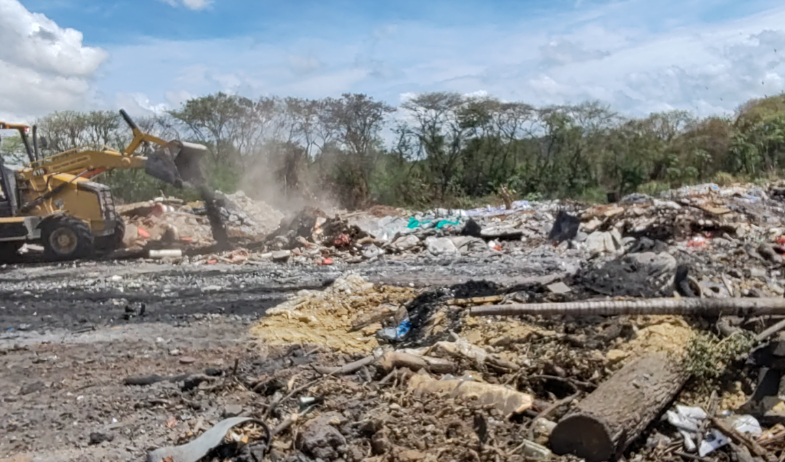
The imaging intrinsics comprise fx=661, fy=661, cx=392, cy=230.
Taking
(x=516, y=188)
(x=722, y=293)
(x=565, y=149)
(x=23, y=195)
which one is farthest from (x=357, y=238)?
(x=565, y=149)

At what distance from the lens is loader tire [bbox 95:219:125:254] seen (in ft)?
45.7

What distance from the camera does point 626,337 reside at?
532 cm

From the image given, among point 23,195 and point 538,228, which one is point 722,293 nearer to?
point 538,228

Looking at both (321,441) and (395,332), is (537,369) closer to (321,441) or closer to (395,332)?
(321,441)

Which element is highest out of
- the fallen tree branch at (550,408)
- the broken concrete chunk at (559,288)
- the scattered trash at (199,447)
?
the broken concrete chunk at (559,288)

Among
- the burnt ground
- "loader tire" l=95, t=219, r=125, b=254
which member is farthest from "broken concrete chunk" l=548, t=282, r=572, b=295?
"loader tire" l=95, t=219, r=125, b=254

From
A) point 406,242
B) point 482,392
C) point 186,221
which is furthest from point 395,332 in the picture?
point 186,221

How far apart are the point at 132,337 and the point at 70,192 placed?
762 centimetres

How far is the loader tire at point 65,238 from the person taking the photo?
1288 centimetres

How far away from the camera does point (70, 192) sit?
13.2 meters

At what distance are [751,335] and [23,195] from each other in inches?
514

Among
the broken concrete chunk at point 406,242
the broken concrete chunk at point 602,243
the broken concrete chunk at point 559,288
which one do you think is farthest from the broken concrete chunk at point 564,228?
the broken concrete chunk at point 559,288

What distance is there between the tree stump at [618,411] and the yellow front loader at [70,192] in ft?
36.7

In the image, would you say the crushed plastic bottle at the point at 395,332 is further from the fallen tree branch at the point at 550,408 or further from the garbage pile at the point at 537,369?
the fallen tree branch at the point at 550,408
